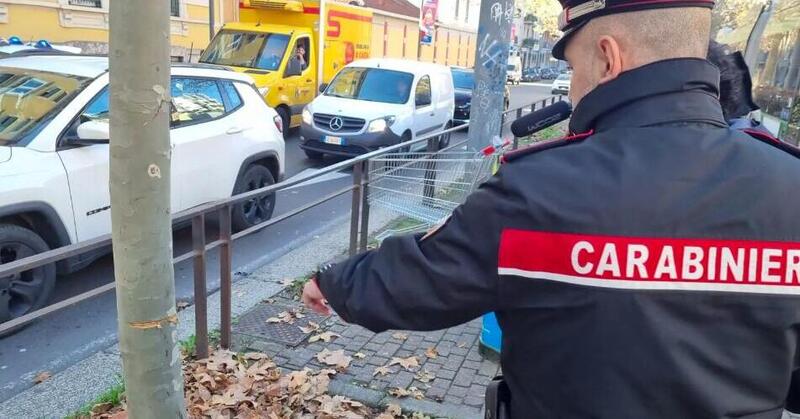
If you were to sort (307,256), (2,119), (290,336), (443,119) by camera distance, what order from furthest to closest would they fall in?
(443,119)
(307,256)
(2,119)
(290,336)

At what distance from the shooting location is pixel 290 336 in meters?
4.30

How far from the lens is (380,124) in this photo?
35.4 feet

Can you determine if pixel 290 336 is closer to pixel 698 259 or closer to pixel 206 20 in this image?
pixel 698 259

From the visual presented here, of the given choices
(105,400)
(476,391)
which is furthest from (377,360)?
(105,400)

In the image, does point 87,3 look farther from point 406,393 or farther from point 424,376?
point 406,393

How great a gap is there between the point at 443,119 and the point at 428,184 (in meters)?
8.16

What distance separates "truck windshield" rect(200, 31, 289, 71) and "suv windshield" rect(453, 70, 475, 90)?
6.11 meters

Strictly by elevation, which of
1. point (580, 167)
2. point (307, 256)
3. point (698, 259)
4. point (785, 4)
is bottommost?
point (307, 256)

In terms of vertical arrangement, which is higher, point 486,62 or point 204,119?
point 486,62

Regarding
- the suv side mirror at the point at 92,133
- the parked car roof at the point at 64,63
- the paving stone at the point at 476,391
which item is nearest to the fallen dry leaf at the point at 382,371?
the paving stone at the point at 476,391

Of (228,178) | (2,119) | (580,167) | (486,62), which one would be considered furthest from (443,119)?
(580,167)

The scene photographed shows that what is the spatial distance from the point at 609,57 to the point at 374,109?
9872mm

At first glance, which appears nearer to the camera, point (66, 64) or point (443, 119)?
point (66, 64)

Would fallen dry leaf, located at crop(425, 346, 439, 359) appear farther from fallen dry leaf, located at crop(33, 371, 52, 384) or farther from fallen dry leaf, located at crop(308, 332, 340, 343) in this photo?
fallen dry leaf, located at crop(33, 371, 52, 384)
